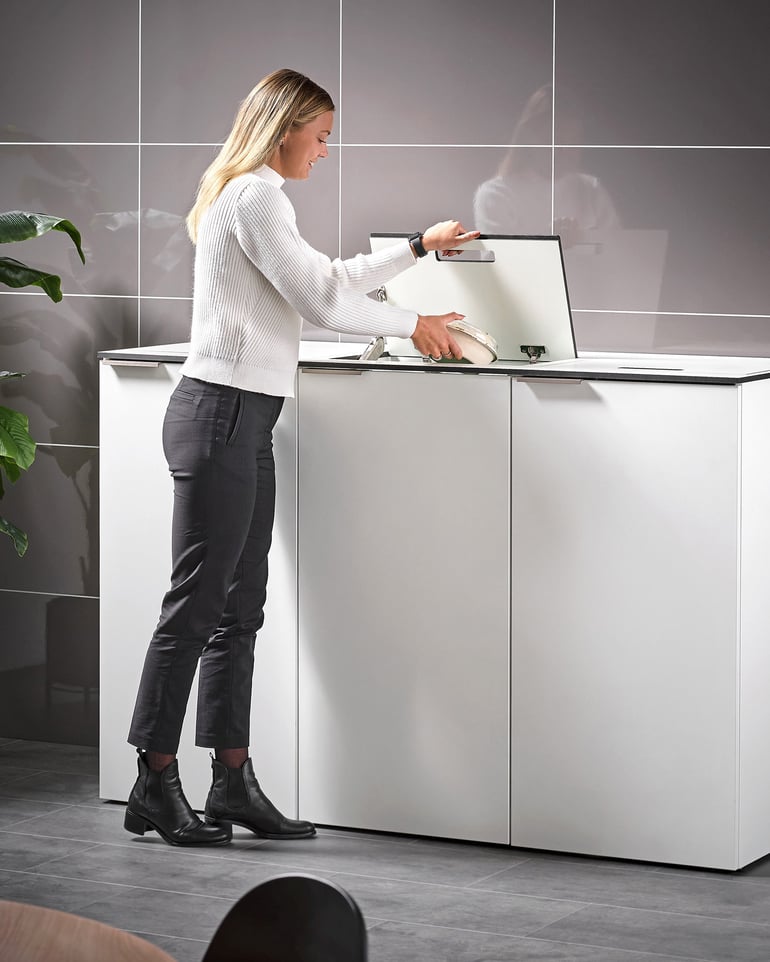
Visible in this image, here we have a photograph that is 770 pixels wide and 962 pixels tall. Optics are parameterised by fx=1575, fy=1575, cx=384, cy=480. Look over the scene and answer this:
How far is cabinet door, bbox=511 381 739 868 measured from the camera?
10.4 feet

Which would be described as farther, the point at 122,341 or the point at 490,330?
the point at 122,341

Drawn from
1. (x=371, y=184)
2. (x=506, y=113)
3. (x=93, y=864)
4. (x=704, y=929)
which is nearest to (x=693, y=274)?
(x=506, y=113)

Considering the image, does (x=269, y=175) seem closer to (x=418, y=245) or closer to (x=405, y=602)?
(x=418, y=245)

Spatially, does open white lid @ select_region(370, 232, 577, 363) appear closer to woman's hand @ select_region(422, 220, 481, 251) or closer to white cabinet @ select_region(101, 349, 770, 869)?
woman's hand @ select_region(422, 220, 481, 251)

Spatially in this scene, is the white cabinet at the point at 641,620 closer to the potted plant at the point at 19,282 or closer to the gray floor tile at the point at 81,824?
the gray floor tile at the point at 81,824

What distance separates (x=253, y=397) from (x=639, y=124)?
3.71 feet

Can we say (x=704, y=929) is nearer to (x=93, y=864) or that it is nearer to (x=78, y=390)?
(x=93, y=864)

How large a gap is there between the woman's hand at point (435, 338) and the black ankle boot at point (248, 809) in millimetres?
995

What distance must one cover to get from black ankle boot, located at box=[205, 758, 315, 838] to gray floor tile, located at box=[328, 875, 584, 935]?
31cm

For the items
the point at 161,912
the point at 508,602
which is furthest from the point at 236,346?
the point at 161,912

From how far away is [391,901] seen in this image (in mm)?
3049

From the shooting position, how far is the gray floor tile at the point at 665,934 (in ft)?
9.12

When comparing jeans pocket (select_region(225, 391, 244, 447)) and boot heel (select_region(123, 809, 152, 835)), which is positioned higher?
jeans pocket (select_region(225, 391, 244, 447))

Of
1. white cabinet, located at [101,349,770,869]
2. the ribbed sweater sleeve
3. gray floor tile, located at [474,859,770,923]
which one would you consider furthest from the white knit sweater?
gray floor tile, located at [474,859,770,923]
